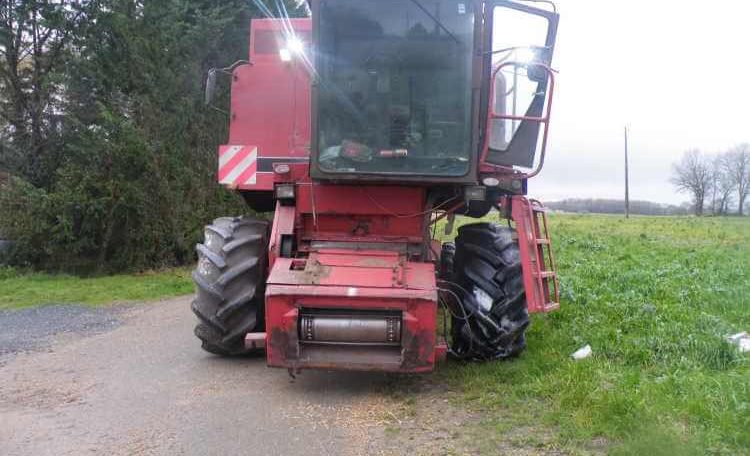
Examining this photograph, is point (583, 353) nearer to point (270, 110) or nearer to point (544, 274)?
point (544, 274)

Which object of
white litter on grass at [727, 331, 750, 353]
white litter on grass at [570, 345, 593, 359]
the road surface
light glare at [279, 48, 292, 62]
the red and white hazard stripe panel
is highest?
light glare at [279, 48, 292, 62]

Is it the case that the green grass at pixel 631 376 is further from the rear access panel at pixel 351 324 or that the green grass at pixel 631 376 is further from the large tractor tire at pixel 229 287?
the large tractor tire at pixel 229 287

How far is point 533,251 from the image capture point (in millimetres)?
5750

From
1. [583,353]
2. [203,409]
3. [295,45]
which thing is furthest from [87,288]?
[583,353]

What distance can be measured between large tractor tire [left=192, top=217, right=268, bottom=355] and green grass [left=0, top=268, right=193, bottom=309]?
5.60 metres

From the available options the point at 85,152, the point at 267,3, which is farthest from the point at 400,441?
the point at 267,3

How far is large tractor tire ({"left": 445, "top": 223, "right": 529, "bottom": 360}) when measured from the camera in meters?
5.64

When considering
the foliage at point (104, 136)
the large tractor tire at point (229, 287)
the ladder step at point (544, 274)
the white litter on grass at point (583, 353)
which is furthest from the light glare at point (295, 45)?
the foliage at point (104, 136)

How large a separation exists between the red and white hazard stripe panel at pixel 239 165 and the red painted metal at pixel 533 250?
2433mm

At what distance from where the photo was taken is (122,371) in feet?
20.2

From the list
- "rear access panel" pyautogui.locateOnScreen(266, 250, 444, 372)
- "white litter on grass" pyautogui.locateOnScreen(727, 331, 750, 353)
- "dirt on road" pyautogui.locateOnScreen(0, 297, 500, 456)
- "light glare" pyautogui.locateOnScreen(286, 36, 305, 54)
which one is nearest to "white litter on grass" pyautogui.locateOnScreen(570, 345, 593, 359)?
"white litter on grass" pyautogui.locateOnScreen(727, 331, 750, 353)

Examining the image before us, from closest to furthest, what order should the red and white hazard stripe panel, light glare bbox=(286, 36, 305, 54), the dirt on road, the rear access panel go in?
1. the dirt on road
2. the rear access panel
3. light glare bbox=(286, 36, 305, 54)
4. the red and white hazard stripe panel

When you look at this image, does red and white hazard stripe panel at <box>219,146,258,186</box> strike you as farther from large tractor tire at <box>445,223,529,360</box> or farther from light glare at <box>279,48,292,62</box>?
large tractor tire at <box>445,223,529,360</box>

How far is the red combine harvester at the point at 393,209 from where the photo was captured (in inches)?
196
